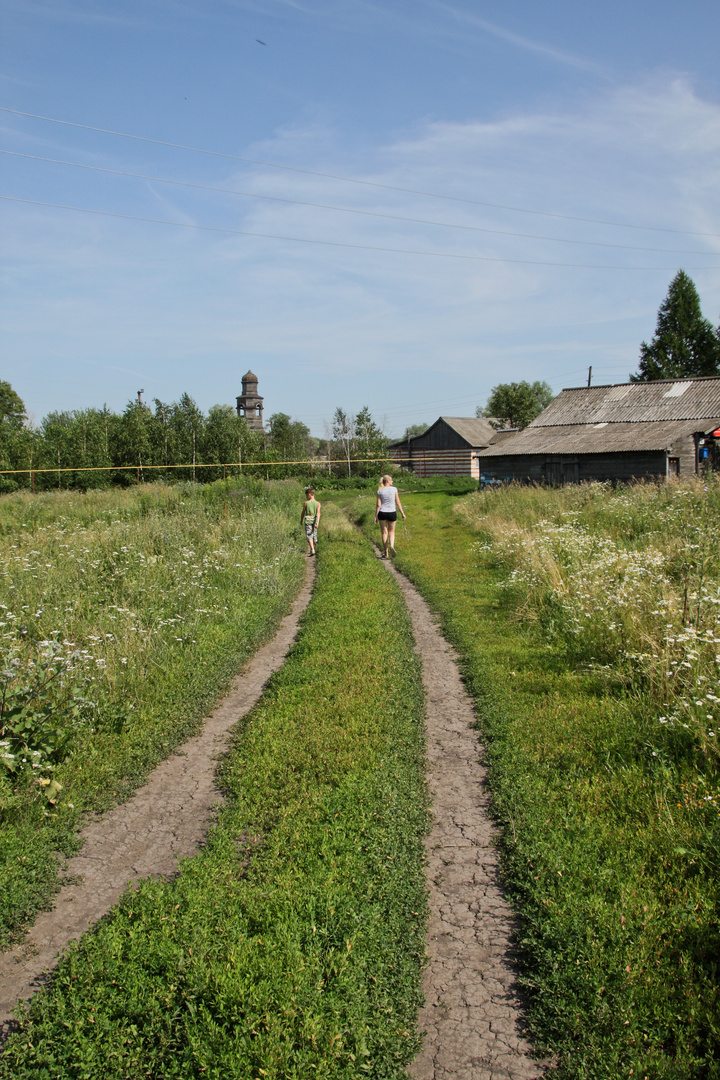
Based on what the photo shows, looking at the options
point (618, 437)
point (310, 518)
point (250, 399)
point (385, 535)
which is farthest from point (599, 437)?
point (250, 399)

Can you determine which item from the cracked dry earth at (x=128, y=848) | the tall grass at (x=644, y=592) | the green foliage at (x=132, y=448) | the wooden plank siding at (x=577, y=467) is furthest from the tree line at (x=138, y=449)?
the cracked dry earth at (x=128, y=848)

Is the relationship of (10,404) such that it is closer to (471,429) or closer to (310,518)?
(471,429)

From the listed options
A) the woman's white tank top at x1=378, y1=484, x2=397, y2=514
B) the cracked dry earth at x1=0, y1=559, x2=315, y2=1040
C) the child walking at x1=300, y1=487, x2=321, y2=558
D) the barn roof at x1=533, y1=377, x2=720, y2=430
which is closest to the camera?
the cracked dry earth at x1=0, y1=559, x2=315, y2=1040

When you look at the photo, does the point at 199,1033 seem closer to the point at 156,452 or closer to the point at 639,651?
the point at 639,651

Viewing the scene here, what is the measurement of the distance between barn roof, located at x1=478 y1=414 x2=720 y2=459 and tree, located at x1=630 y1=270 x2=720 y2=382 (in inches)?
1154

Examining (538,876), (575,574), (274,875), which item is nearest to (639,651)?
(575,574)

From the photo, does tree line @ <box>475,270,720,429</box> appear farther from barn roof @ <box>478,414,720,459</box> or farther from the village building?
the village building

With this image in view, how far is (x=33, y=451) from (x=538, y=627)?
3319 cm

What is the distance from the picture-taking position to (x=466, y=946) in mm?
3393

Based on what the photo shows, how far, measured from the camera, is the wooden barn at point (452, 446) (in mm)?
57250

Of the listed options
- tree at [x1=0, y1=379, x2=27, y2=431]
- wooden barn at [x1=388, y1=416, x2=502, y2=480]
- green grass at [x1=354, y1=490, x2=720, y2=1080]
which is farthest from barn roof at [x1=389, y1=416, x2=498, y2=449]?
green grass at [x1=354, y1=490, x2=720, y2=1080]

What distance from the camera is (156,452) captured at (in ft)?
126

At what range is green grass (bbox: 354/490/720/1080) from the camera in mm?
2828

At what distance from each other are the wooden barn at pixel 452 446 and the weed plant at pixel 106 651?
43.7 m
